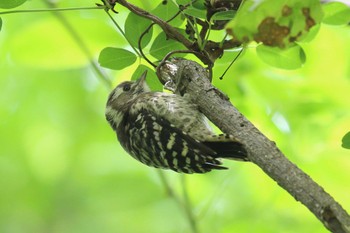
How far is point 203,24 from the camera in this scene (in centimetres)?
223

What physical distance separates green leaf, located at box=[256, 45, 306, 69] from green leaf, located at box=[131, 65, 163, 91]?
44 centimetres

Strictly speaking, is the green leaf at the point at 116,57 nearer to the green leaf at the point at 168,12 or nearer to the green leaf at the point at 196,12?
the green leaf at the point at 168,12

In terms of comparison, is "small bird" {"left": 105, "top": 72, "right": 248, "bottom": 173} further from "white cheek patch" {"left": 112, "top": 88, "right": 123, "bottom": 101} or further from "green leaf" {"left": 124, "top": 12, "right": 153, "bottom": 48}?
"green leaf" {"left": 124, "top": 12, "right": 153, "bottom": 48}

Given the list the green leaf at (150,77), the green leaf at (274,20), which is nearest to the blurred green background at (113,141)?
the green leaf at (150,77)

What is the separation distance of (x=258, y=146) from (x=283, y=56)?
2.80 ft

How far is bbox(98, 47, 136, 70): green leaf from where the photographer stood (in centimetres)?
244

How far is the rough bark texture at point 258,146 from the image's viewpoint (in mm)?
1430

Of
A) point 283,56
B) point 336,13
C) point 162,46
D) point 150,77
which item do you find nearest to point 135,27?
point 162,46

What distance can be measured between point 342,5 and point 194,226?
144cm

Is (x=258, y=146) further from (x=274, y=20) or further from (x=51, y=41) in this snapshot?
(x=51, y=41)

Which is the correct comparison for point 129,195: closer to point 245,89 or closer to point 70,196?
point 70,196

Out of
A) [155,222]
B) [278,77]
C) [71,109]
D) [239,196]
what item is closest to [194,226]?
[239,196]

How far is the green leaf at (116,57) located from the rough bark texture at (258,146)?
162 mm

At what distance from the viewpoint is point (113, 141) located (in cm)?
446
